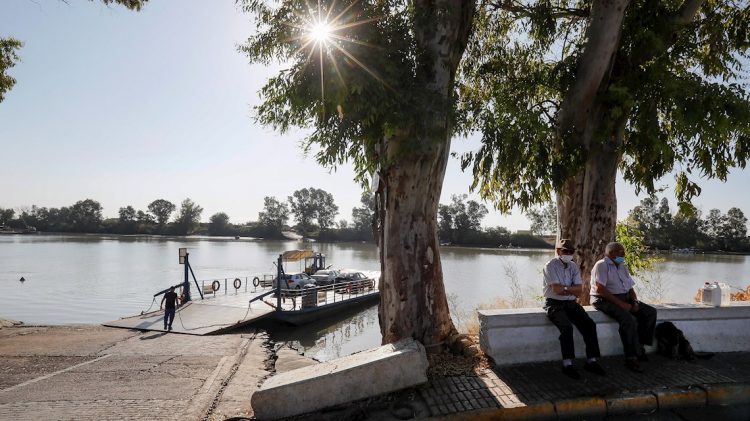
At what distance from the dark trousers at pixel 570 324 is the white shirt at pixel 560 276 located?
8 centimetres

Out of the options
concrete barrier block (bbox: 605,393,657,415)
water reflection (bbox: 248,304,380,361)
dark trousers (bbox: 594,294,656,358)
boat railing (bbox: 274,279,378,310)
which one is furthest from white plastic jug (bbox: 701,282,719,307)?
boat railing (bbox: 274,279,378,310)

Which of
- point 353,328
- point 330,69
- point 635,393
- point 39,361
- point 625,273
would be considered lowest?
point 353,328

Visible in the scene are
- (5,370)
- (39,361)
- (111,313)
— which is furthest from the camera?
(111,313)

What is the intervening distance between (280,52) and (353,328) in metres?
15.9

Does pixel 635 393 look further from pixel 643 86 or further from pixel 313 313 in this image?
pixel 313 313

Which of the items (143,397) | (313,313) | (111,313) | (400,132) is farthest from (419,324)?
(111,313)

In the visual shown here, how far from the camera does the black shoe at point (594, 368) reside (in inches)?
212

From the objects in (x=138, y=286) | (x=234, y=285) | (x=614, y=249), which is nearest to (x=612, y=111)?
(x=614, y=249)

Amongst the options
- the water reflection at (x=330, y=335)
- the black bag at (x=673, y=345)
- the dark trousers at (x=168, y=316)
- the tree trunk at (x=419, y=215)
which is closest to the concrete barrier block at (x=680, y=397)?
the black bag at (x=673, y=345)

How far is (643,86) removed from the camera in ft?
25.7

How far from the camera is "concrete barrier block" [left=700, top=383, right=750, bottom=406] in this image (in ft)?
16.3

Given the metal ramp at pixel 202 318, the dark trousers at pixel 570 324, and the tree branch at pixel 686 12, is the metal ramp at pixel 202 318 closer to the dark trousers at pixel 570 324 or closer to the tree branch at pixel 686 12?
the dark trousers at pixel 570 324

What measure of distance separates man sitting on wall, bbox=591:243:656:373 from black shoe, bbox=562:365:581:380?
866 mm

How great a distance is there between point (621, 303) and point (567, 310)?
2.48 ft
